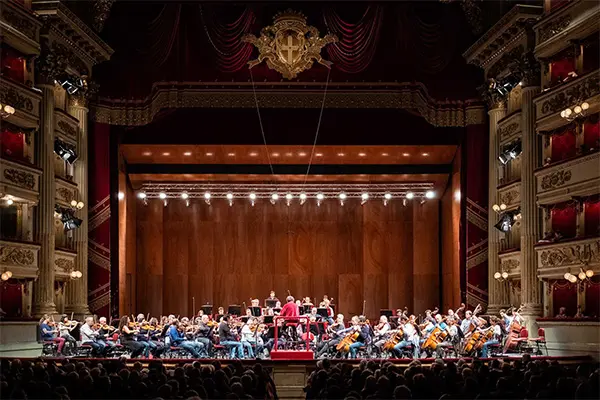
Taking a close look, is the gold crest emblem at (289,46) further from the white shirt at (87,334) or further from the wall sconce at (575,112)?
the white shirt at (87,334)

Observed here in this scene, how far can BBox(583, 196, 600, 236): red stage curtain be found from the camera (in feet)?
77.5

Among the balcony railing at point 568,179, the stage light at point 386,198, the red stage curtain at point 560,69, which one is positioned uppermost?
the red stage curtain at point 560,69

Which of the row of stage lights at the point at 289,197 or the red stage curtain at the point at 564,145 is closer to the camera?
the red stage curtain at the point at 564,145

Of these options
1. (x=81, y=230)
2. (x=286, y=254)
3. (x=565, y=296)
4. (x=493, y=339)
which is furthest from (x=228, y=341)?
(x=286, y=254)

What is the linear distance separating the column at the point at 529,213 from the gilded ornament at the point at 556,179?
645 mm

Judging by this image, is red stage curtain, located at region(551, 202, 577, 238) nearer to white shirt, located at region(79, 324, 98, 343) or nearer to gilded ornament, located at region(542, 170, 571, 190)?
gilded ornament, located at region(542, 170, 571, 190)

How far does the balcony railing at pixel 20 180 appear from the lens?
23.3 meters

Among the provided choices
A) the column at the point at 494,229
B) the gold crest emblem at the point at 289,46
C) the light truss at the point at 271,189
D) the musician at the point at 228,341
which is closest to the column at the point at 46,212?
the musician at the point at 228,341

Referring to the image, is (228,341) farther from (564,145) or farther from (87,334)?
(564,145)

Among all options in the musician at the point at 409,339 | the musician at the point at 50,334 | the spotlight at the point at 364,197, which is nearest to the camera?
the musician at the point at 409,339

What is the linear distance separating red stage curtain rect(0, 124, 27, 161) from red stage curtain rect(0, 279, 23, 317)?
10.6 ft

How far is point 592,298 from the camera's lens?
77.8 feet

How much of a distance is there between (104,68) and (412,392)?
21.3 meters

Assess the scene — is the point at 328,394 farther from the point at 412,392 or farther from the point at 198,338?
the point at 198,338
